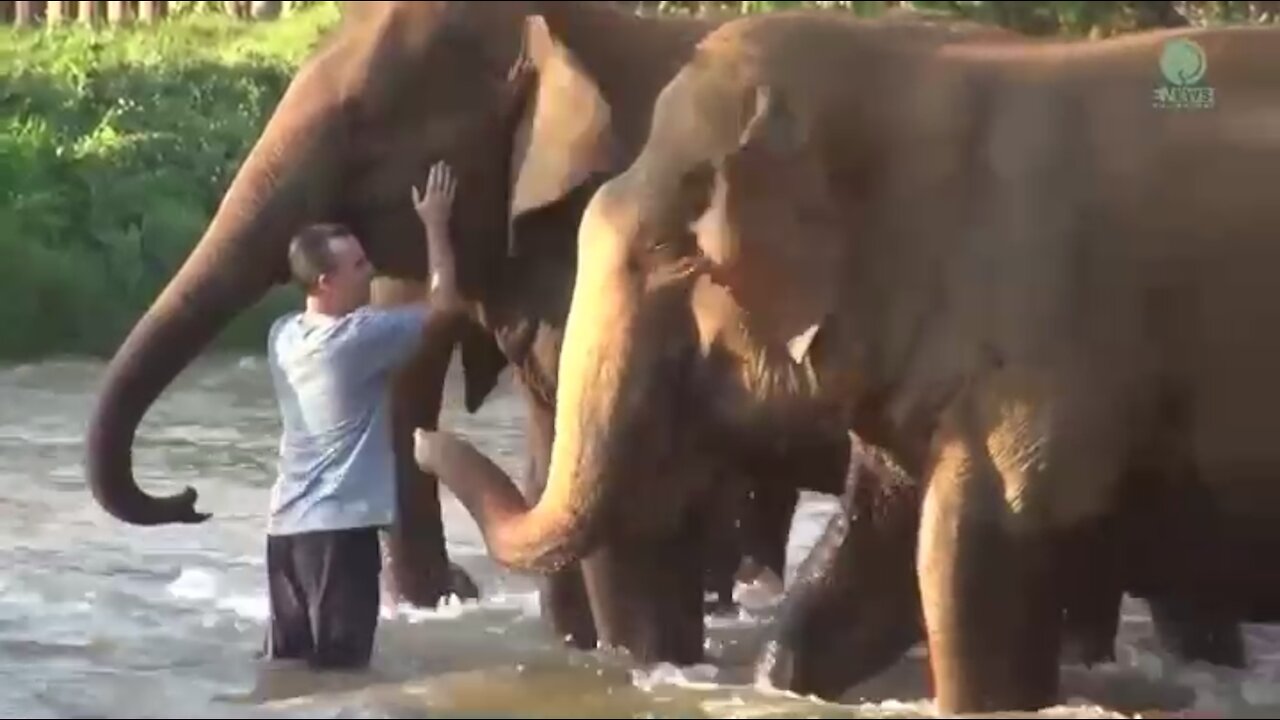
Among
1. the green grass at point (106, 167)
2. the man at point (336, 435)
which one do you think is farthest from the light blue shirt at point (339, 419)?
the green grass at point (106, 167)

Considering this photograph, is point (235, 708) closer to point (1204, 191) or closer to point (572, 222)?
point (572, 222)

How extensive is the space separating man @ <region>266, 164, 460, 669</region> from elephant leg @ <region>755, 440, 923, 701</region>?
96cm

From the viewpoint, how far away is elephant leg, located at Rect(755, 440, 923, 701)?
19.0 ft

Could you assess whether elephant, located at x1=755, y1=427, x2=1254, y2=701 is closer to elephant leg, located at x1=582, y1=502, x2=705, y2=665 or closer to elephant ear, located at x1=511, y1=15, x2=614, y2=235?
elephant leg, located at x1=582, y1=502, x2=705, y2=665

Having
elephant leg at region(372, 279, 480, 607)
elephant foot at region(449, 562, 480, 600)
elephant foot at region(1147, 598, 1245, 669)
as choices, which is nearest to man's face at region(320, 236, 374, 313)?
elephant leg at region(372, 279, 480, 607)

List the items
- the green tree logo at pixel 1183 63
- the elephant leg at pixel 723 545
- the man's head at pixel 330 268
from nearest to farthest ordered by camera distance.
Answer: the green tree logo at pixel 1183 63, the elephant leg at pixel 723 545, the man's head at pixel 330 268

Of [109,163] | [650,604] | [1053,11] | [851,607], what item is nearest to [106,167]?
[109,163]

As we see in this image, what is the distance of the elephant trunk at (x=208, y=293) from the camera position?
6.24m

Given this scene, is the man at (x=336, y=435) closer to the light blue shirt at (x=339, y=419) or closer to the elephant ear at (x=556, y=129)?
the light blue shirt at (x=339, y=419)

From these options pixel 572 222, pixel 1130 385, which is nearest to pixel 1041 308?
pixel 1130 385

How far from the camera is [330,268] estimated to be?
615 cm

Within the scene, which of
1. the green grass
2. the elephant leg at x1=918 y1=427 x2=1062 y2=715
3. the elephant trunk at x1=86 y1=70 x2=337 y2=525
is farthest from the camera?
A: the green grass

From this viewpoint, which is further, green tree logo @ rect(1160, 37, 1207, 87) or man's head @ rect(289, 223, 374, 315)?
man's head @ rect(289, 223, 374, 315)

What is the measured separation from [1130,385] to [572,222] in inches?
68.1
